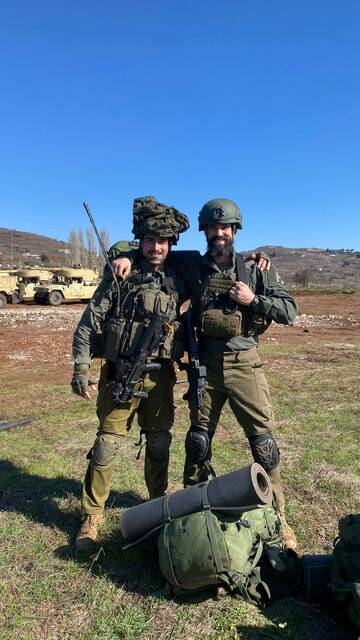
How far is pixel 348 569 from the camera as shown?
2535 mm

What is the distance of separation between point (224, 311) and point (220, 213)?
622mm

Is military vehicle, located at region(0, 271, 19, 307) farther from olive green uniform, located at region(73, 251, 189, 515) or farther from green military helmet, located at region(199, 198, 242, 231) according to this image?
green military helmet, located at region(199, 198, 242, 231)

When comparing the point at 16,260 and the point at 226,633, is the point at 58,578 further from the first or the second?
the point at 16,260

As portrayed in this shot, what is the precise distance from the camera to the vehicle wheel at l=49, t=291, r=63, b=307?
25.8m

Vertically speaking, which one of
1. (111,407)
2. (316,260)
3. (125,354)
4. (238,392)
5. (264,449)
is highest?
(316,260)

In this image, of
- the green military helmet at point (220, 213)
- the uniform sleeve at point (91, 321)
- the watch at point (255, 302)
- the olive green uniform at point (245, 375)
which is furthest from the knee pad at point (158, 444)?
the green military helmet at point (220, 213)

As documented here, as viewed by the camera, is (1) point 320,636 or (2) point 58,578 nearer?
(1) point 320,636

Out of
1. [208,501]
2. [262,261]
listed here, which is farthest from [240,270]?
[208,501]

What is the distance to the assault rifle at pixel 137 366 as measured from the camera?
11.0 feet

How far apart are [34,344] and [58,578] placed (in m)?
10.8

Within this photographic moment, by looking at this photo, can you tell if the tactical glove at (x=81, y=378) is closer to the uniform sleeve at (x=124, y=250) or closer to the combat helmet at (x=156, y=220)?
the uniform sleeve at (x=124, y=250)

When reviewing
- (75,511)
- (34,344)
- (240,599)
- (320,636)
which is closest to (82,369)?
(75,511)

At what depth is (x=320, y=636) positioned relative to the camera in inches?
100

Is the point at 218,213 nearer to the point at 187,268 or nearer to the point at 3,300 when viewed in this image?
the point at 187,268
